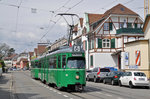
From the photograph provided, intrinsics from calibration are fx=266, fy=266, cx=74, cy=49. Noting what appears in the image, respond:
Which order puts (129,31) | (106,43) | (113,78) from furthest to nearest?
(106,43)
(129,31)
(113,78)

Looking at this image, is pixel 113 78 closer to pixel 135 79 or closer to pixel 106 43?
pixel 135 79

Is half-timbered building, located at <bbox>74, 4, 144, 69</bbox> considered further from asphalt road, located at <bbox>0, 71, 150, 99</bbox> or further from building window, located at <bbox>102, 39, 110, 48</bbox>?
asphalt road, located at <bbox>0, 71, 150, 99</bbox>

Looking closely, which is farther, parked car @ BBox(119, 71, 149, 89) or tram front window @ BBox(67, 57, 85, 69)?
parked car @ BBox(119, 71, 149, 89)

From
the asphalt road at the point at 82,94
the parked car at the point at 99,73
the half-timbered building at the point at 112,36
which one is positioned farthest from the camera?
the half-timbered building at the point at 112,36

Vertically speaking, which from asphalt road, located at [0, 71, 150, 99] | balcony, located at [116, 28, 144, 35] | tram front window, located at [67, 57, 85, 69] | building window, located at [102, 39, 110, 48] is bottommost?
asphalt road, located at [0, 71, 150, 99]

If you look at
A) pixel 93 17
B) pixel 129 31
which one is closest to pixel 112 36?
pixel 129 31

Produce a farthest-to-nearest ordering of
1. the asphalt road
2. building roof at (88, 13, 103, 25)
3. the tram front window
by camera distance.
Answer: building roof at (88, 13, 103, 25) → the tram front window → the asphalt road

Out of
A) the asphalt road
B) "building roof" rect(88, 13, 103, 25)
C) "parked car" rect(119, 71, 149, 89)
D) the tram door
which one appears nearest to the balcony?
"building roof" rect(88, 13, 103, 25)

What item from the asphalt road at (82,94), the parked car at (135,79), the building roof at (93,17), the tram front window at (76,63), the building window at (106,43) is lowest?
the asphalt road at (82,94)

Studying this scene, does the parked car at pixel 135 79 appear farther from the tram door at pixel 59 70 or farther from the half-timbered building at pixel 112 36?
the half-timbered building at pixel 112 36

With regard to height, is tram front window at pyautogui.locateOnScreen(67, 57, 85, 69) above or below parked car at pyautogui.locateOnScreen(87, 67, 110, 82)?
above

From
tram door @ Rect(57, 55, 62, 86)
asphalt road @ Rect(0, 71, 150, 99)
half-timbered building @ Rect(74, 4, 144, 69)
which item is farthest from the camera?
half-timbered building @ Rect(74, 4, 144, 69)

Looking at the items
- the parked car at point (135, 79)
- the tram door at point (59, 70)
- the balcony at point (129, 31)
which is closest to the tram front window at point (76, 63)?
the tram door at point (59, 70)

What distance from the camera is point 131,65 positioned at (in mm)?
37281
